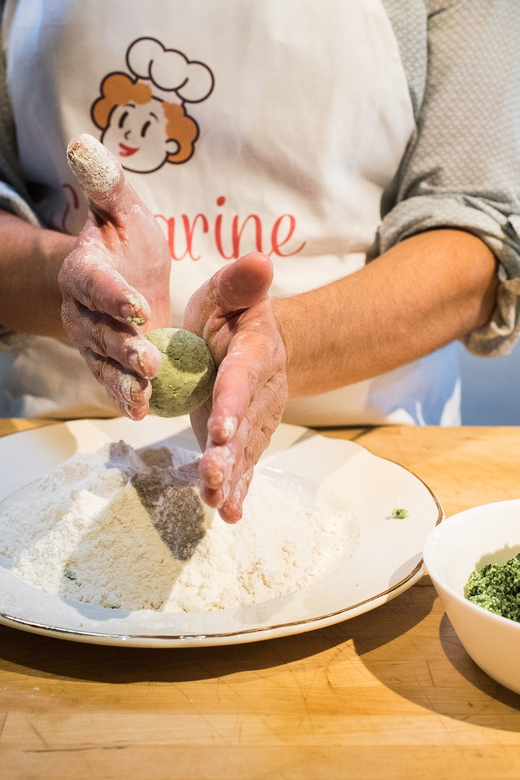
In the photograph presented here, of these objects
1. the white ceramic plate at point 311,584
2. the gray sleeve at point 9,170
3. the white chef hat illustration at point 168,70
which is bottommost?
the white ceramic plate at point 311,584

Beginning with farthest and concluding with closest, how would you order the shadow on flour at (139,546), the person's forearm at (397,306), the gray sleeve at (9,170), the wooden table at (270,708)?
the gray sleeve at (9,170)
the person's forearm at (397,306)
the shadow on flour at (139,546)
the wooden table at (270,708)

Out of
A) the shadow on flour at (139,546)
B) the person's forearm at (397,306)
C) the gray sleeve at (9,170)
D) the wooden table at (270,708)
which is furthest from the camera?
the gray sleeve at (9,170)

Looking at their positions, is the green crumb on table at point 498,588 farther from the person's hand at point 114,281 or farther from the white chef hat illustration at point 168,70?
the white chef hat illustration at point 168,70

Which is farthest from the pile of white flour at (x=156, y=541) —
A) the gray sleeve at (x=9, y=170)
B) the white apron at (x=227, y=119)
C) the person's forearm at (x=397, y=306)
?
the gray sleeve at (x=9, y=170)

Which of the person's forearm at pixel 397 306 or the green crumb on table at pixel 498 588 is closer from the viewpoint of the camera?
the green crumb on table at pixel 498 588

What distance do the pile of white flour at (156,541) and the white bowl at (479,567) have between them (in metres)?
0.17

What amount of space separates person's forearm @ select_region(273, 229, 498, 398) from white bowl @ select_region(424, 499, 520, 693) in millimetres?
454

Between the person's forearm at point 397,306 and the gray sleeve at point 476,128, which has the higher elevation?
the gray sleeve at point 476,128

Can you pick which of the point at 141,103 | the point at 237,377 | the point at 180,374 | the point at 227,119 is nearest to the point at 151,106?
the point at 141,103

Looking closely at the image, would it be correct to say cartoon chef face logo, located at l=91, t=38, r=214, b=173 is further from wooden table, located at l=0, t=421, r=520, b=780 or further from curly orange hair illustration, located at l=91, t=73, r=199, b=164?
wooden table, located at l=0, t=421, r=520, b=780

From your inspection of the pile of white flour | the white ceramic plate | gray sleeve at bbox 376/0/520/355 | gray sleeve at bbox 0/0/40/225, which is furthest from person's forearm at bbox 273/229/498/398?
gray sleeve at bbox 0/0/40/225

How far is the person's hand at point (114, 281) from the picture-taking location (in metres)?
0.68

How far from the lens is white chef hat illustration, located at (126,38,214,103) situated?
1273mm

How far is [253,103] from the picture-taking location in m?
1.29
